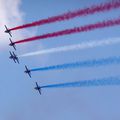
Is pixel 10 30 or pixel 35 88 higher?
pixel 10 30

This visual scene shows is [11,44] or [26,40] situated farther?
[11,44]

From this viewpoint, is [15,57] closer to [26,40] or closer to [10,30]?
[10,30]

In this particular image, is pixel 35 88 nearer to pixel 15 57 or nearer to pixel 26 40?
pixel 15 57

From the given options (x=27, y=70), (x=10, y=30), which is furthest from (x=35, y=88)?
(x=10, y=30)

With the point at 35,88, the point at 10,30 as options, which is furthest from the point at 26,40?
the point at 35,88

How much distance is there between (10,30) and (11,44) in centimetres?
259

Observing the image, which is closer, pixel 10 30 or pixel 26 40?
pixel 26 40

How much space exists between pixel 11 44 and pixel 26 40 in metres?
10.4

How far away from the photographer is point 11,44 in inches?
3489

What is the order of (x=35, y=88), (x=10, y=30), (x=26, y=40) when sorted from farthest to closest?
(x=35, y=88), (x=10, y=30), (x=26, y=40)

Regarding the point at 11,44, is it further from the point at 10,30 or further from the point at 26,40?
the point at 26,40

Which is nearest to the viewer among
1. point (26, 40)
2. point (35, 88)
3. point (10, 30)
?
point (26, 40)

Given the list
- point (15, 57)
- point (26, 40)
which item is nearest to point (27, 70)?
point (15, 57)

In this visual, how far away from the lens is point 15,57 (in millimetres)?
90938
